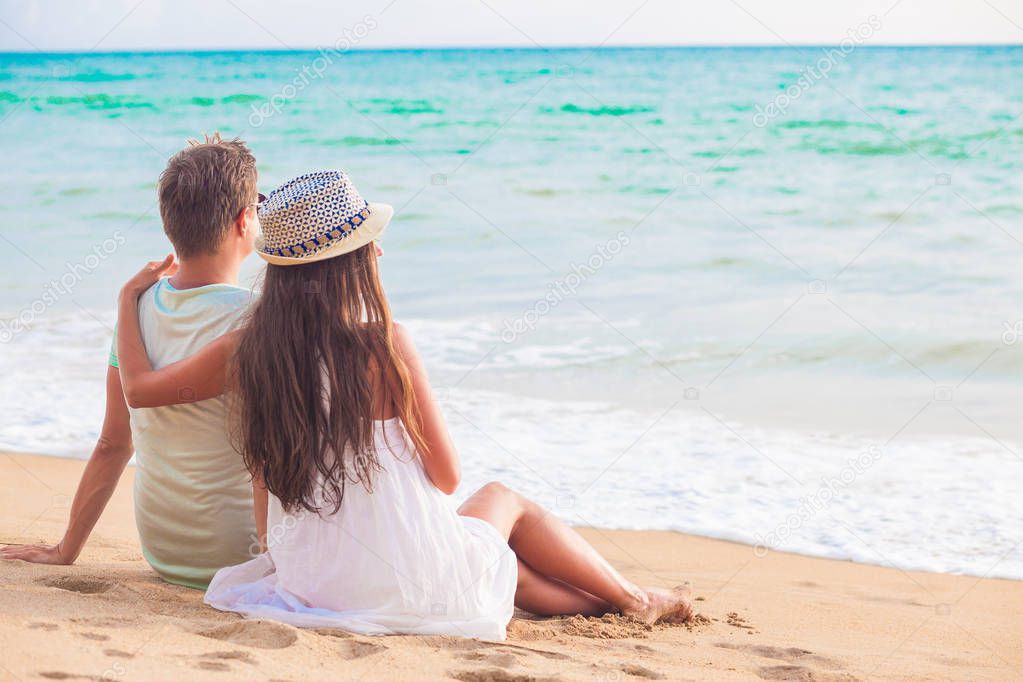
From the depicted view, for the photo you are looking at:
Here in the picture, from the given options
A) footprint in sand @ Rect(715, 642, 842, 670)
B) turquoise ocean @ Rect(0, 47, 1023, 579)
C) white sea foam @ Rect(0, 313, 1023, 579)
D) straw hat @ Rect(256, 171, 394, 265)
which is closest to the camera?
straw hat @ Rect(256, 171, 394, 265)

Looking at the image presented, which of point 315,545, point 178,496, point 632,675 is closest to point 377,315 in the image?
point 315,545

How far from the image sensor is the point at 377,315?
2389 millimetres

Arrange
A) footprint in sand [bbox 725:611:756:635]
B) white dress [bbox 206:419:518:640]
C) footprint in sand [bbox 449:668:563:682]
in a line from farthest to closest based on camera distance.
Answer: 1. footprint in sand [bbox 725:611:756:635]
2. white dress [bbox 206:419:518:640]
3. footprint in sand [bbox 449:668:563:682]

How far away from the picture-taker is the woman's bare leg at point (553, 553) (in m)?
2.78

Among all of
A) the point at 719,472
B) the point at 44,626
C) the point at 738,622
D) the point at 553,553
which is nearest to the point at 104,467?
the point at 44,626

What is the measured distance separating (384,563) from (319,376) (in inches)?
19.1

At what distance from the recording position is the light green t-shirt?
258cm

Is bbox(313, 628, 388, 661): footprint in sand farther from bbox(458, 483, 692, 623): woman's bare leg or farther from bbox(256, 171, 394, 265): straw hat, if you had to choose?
bbox(256, 171, 394, 265): straw hat

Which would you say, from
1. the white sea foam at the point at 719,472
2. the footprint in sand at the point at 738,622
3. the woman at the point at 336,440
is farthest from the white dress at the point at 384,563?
the white sea foam at the point at 719,472

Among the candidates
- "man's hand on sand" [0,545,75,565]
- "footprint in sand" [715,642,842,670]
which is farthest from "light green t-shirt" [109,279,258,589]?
"footprint in sand" [715,642,842,670]

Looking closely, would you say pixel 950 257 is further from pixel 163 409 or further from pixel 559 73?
pixel 559 73

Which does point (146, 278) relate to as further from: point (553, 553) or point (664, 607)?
point (664, 607)

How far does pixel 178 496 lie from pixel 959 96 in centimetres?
2072

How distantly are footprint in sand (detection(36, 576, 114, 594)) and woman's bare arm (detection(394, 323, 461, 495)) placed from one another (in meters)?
1.00
